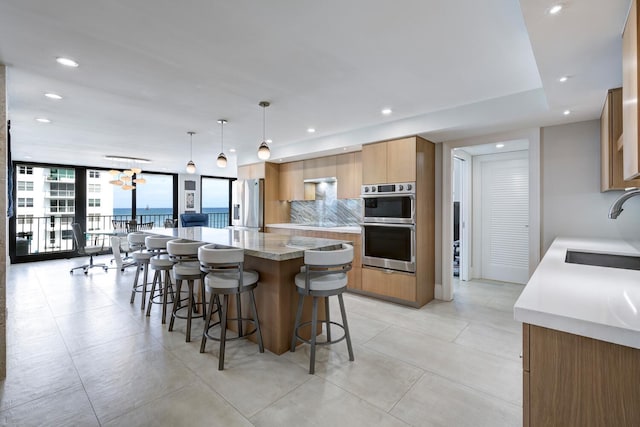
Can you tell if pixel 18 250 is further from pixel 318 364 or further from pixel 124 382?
pixel 318 364

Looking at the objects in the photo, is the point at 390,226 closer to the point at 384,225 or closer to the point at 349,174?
the point at 384,225

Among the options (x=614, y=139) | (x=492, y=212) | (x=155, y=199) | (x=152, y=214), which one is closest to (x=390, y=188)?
(x=614, y=139)

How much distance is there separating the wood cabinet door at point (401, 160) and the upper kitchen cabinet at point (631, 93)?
2.29m

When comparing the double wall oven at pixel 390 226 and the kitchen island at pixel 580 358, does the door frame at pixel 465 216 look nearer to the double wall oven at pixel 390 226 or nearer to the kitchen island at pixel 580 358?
the double wall oven at pixel 390 226

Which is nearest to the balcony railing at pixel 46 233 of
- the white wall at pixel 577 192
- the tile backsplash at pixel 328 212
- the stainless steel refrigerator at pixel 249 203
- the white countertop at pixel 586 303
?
the stainless steel refrigerator at pixel 249 203

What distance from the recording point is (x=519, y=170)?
15.6 ft

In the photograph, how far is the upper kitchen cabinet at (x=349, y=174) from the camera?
4.85 meters

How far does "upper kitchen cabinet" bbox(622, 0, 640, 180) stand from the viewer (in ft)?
4.26

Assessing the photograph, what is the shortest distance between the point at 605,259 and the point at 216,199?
34.2 ft

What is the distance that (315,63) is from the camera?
2449 mm

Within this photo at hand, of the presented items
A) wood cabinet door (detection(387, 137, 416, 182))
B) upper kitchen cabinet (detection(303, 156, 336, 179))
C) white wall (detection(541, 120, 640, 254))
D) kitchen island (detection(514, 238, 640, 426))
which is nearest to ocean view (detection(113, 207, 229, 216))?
upper kitchen cabinet (detection(303, 156, 336, 179))

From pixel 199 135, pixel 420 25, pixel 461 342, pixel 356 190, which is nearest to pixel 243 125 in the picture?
pixel 199 135

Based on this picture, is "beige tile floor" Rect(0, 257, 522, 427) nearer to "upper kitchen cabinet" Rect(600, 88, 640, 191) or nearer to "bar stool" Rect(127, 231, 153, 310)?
"bar stool" Rect(127, 231, 153, 310)

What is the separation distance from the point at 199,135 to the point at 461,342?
A: 4736 mm
